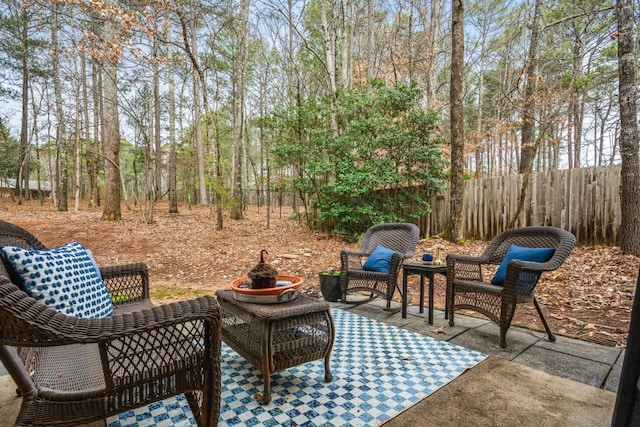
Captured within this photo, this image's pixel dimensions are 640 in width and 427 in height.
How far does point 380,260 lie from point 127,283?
224cm

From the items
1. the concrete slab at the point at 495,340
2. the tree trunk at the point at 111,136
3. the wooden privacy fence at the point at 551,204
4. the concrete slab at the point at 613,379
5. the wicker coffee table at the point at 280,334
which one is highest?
the tree trunk at the point at 111,136

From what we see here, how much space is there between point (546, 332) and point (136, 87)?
11375 mm

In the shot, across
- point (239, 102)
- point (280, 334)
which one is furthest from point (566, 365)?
point (239, 102)

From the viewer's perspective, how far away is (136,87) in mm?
9906

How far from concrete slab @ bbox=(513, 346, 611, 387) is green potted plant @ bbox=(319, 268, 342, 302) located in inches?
71.0

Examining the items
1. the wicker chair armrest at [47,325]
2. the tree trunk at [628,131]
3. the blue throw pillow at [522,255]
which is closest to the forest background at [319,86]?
the tree trunk at [628,131]

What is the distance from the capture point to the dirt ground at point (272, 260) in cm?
321

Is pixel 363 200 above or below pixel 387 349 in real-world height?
above

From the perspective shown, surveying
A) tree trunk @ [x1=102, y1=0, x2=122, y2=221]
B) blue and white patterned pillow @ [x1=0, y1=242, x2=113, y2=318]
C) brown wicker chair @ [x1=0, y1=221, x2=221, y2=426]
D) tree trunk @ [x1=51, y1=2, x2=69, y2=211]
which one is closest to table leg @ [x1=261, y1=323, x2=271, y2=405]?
brown wicker chair @ [x1=0, y1=221, x2=221, y2=426]

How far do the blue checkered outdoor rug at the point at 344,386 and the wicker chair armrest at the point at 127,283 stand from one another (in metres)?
0.76

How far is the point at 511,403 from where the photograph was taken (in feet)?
5.76

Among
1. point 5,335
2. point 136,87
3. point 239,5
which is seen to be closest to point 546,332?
point 5,335

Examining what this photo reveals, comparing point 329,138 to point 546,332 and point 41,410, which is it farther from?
point 41,410

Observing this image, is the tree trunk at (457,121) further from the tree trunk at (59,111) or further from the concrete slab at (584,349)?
the tree trunk at (59,111)
